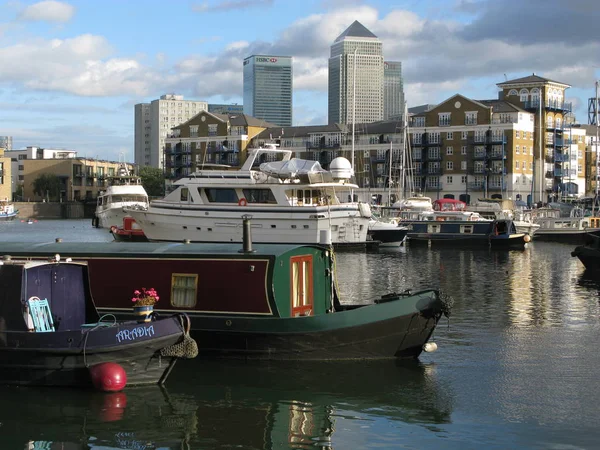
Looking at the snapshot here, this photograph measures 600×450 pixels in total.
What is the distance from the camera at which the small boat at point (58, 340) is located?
56.7ft

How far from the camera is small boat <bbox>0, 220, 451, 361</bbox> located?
19.7 m

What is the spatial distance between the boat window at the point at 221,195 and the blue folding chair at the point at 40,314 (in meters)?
36.1

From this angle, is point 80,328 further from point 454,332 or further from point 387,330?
point 454,332

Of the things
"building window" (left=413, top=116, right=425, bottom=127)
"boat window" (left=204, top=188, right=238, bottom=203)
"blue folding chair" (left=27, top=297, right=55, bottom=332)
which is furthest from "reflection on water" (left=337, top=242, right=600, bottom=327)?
"building window" (left=413, top=116, right=425, bottom=127)

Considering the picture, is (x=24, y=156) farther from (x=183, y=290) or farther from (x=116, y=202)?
(x=183, y=290)

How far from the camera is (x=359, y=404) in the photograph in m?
17.1

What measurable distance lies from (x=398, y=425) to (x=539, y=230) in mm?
61627

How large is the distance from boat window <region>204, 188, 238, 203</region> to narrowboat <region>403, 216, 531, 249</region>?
1782cm

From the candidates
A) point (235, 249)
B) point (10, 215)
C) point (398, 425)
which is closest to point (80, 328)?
point (235, 249)

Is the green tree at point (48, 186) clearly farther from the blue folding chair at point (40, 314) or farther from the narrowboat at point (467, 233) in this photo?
the blue folding chair at point (40, 314)

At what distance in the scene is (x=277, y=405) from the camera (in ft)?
55.9

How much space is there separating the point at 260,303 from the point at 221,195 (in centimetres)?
3526

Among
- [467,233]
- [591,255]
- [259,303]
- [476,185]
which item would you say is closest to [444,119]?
[476,185]

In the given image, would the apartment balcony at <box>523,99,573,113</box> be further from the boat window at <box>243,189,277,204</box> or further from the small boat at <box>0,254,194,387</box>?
the small boat at <box>0,254,194,387</box>
